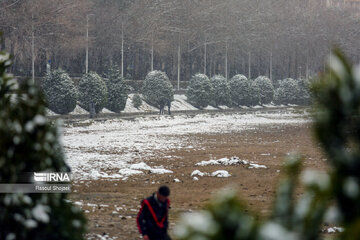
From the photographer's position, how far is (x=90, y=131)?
31203mm

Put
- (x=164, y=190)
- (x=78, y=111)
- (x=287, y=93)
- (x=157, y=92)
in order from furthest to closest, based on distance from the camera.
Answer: (x=287, y=93) < (x=157, y=92) < (x=78, y=111) < (x=164, y=190)

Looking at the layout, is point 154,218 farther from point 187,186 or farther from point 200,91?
point 200,91

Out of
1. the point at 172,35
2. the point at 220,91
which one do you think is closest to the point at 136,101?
the point at 220,91

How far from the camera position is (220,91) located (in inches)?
2562

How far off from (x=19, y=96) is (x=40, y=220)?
910 mm

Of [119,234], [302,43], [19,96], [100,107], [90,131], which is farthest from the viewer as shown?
[302,43]

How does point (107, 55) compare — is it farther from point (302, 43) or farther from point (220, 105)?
point (302, 43)

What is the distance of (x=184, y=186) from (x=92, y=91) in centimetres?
3033

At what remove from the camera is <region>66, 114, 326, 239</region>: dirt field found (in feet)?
33.7

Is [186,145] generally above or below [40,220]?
below

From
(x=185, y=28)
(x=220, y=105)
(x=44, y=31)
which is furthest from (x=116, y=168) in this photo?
(x=185, y=28)

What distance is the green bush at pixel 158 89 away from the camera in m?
53.8

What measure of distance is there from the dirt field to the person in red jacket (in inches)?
76.5

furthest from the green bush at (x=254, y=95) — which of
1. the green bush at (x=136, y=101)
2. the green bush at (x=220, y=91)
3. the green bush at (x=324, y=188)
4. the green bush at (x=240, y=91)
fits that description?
the green bush at (x=324, y=188)
